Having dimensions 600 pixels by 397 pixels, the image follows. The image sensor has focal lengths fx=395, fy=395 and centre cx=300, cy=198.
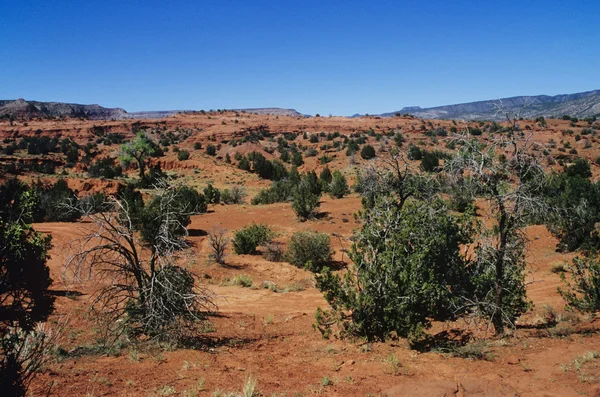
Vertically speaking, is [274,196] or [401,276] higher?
[401,276]

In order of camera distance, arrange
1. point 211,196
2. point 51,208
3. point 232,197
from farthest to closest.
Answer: point 232,197, point 211,196, point 51,208

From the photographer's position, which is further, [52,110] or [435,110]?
[435,110]

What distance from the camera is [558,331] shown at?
841 cm

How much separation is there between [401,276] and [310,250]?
31.9 feet

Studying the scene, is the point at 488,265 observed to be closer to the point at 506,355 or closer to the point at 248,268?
the point at 506,355

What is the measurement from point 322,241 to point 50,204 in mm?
16727

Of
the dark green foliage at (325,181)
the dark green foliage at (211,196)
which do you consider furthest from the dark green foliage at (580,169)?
the dark green foliage at (211,196)

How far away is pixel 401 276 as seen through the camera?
305 inches

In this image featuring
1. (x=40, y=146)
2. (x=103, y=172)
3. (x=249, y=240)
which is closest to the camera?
(x=249, y=240)

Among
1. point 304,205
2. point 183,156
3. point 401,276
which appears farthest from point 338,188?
point 183,156

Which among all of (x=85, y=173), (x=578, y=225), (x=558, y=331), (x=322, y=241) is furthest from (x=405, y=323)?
(x=85, y=173)

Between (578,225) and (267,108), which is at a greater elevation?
(267,108)

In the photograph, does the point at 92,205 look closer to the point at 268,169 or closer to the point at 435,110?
the point at 268,169

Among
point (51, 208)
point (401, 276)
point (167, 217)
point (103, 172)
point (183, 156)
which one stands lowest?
point (51, 208)
